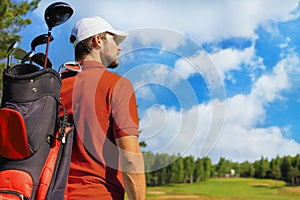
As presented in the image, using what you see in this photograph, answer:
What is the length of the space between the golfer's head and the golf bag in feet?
1.27

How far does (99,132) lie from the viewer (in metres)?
2.00

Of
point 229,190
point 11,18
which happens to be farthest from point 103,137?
point 229,190

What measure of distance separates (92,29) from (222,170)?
65773 mm

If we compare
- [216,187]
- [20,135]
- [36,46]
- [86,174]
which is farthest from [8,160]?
[216,187]

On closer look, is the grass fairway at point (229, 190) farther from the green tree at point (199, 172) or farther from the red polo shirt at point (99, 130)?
the red polo shirt at point (99, 130)

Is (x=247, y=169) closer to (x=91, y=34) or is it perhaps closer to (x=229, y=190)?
(x=229, y=190)

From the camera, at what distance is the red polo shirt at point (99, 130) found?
1.93 metres

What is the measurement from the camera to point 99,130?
78.8 inches

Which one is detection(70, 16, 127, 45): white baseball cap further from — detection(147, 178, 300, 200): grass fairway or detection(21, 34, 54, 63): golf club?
detection(147, 178, 300, 200): grass fairway

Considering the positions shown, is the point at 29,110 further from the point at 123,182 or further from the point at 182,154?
the point at 182,154

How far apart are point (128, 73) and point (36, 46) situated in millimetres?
500

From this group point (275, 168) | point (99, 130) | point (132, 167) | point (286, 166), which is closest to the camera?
point (132, 167)

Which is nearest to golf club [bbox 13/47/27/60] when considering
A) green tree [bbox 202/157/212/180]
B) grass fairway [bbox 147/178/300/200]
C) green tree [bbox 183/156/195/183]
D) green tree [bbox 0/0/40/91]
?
green tree [bbox 0/0/40/91]

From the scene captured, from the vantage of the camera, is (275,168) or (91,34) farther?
(275,168)
